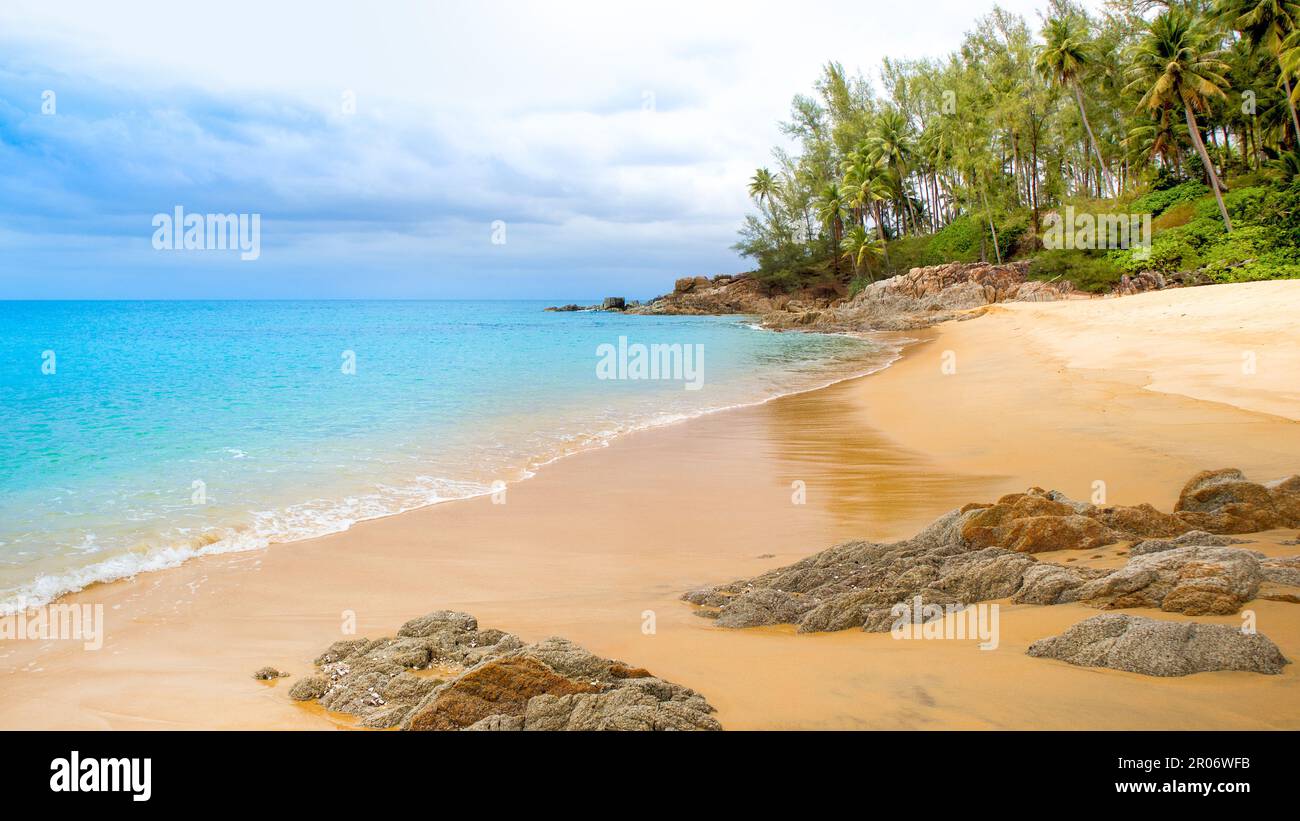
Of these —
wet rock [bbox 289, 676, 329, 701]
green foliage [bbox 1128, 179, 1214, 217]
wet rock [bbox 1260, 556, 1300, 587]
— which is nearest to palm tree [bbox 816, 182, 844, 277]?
green foliage [bbox 1128, 179, 1214, 217]

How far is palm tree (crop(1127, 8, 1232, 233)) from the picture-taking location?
123 ft

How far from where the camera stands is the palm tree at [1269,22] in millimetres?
34469

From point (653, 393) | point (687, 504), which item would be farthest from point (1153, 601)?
point (653, 393)

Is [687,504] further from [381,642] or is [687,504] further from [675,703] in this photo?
[675,703]

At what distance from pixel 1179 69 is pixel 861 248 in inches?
1059

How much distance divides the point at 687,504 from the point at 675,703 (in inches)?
234

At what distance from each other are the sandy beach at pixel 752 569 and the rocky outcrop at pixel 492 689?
0.19 meters

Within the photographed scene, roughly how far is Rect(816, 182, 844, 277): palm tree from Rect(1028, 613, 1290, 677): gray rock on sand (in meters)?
63.9

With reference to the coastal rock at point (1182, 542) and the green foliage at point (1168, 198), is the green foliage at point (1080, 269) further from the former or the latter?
the coastal rock at point (1182, 542)

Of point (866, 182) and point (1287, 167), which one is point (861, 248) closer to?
point (866, 182)

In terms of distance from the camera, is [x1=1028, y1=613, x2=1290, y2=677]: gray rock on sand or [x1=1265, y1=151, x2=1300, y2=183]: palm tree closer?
[x1=1028, y1=613, x2=1290, y2=677]: gray rock on sand

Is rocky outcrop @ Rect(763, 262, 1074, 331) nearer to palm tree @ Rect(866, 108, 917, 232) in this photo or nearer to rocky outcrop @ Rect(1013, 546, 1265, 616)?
palm tree @ Rect(866, 108, 917, 232)

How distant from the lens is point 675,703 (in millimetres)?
3510
